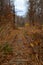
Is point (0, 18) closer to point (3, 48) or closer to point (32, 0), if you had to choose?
point (3, 48)

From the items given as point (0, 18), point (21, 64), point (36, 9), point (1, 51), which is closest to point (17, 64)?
point (21, 64)

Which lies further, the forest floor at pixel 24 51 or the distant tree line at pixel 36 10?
the distant tree line at pixel 36 10

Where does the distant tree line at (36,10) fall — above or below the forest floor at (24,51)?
below

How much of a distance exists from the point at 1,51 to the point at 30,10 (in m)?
28.9

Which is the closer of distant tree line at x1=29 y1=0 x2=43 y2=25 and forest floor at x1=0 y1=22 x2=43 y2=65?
forest floor at x1=0 y1=22 x2=43 y2=65

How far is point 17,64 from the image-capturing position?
6086 millimetres

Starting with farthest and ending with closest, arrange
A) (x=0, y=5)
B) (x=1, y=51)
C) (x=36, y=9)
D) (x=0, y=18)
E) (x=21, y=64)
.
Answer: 1. (x=36, y=9)
2. (x=0, y=5)
3. (x=0, y=18)
4. (x=1, y=51)
5. (x=21, y=64)

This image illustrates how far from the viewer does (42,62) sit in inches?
247

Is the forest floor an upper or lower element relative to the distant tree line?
upper

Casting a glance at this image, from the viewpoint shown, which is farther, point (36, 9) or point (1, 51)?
point (36, 9)

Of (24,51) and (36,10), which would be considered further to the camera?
(36,10)

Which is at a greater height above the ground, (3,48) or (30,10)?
(3,48)

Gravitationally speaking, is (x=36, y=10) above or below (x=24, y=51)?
below

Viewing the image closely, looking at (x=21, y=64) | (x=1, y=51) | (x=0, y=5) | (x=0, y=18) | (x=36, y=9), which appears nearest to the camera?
(x=21, y=64)
